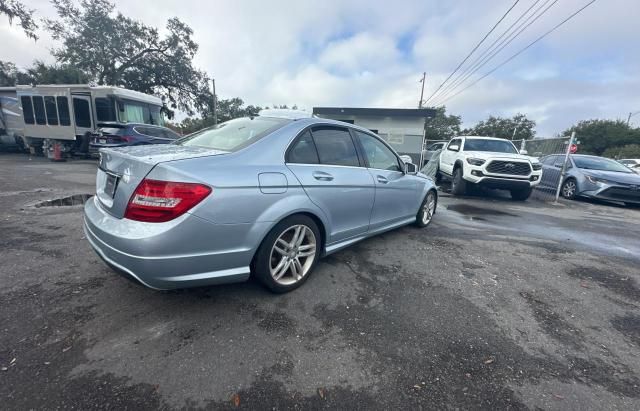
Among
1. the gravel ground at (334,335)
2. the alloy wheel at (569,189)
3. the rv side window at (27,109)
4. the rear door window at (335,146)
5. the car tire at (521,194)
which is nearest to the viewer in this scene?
the gravel ground at (334,335)

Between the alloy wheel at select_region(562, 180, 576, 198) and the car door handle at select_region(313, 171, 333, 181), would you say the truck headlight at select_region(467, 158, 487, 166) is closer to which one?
the alloy wheel at select_region(562, 180, 576, 198)

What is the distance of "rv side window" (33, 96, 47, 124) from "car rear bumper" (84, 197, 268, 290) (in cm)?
1544

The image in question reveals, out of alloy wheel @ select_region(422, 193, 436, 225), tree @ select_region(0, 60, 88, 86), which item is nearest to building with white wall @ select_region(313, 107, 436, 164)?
alloy wheel @ select_region(422, 193, 436, 225)

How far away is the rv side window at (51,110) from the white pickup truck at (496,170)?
16.6 meters

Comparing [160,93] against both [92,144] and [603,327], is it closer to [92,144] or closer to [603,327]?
[92,144]

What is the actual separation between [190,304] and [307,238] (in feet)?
3.85

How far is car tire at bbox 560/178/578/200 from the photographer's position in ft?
30.8

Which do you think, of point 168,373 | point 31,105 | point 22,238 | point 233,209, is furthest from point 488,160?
point 31,105

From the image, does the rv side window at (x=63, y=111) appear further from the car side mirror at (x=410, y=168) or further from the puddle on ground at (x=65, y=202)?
the car side mirror at (x=410, y=168)

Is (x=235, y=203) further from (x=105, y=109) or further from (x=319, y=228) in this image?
(x=105, y=109)

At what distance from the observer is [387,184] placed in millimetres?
3643

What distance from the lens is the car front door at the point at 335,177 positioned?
2.62 metres

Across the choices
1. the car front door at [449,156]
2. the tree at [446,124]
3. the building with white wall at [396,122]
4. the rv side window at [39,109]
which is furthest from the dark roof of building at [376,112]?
the tree at [446,124]

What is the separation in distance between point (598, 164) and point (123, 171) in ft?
43.5
